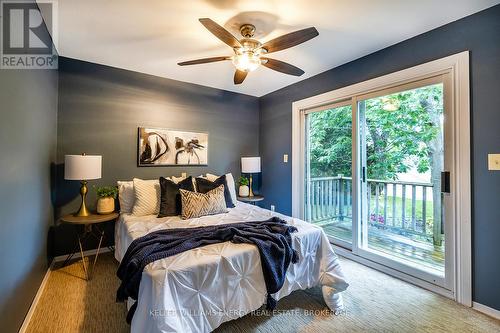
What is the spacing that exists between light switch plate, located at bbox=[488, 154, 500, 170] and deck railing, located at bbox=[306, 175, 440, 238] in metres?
0.68

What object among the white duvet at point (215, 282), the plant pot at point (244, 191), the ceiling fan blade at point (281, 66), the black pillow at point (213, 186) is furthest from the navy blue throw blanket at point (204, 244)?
the plant pot at point (244, 191)

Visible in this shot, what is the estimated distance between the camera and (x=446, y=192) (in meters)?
2.15

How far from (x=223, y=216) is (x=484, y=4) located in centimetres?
297

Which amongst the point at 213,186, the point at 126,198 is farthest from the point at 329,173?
the point at 126,198

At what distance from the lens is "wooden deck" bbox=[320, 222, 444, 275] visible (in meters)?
2.51

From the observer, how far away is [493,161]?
189 cm

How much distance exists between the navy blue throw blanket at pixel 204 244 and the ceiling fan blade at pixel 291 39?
1.55 meters

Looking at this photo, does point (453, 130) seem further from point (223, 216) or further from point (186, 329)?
point (186, 329)

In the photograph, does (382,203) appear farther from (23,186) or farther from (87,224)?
(23,186)

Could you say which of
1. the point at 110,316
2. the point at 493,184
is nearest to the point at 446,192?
the point at 493,184

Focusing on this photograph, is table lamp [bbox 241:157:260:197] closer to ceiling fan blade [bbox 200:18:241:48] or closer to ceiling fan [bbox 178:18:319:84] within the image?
ceiling fan [bbox 178:18:319:84]

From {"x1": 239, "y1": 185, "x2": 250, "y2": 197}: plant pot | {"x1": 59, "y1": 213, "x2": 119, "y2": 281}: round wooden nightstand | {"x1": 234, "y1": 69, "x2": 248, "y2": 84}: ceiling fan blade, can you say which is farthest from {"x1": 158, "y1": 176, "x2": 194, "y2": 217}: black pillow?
{"x1": 234, "y1": 69, "x2": 248, "y2": 84}: ceiling fan blade

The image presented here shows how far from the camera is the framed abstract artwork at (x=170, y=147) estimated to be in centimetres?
330

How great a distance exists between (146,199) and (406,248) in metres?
3.29
